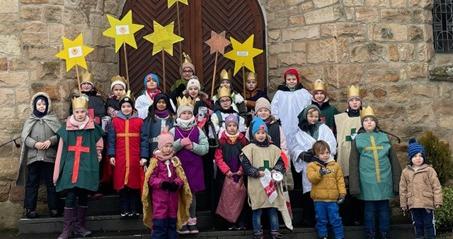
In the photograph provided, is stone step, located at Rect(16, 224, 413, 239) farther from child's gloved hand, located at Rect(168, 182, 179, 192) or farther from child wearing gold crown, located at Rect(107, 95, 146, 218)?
child's gloved hand, located at Rect(168, 182, 179, 192)

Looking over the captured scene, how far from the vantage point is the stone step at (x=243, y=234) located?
674cm

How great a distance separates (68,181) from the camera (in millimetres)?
6602

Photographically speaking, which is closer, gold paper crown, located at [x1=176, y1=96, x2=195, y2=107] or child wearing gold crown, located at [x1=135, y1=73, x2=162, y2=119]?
gold paper crown, located at [x1=176, y1=96, x2=195, y2=107]

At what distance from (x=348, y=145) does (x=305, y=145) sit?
2.08 ft

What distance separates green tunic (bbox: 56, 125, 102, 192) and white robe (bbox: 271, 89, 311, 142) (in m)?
2.82

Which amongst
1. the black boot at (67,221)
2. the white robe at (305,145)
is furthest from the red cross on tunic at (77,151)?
the white robe at (305,145)

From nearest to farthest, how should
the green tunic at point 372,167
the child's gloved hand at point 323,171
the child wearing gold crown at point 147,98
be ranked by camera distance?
the child's gloved hand at point 323,171 < the green tunic at point 372,167 < the child wearing gold crown at point 147,98

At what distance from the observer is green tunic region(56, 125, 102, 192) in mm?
6613

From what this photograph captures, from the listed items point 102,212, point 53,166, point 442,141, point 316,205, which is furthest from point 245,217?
point 442,141

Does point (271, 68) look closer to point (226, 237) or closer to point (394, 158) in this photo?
point (394, 158)

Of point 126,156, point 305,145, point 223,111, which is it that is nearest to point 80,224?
point 126,156

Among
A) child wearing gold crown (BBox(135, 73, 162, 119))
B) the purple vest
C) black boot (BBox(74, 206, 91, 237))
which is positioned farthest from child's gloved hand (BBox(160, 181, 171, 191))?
child wearing gold crown (BBox(135, 73, 162, 119))

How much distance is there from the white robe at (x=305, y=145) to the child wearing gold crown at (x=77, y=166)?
8.37 ft

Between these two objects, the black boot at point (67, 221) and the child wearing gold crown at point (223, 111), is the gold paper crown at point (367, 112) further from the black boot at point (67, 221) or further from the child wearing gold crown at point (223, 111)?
the black boot at point (67, 221)
